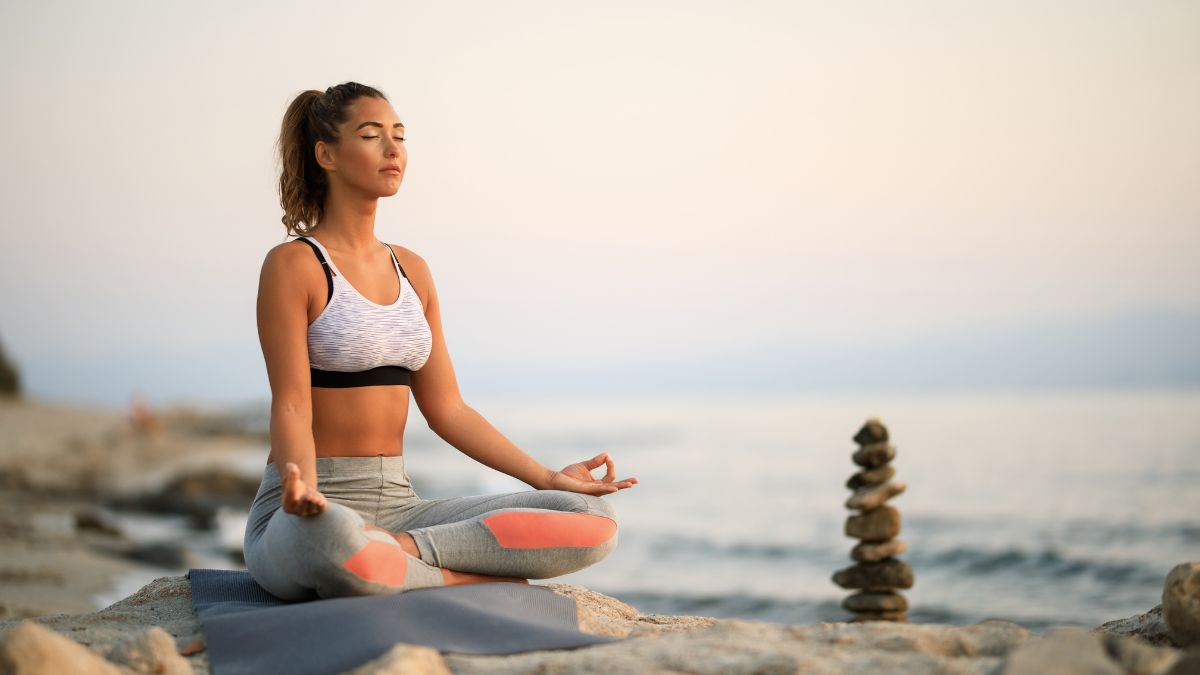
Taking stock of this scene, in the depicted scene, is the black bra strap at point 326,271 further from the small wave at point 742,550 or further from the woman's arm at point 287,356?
the small wave at point 742,550

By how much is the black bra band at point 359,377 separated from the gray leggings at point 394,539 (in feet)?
0.93

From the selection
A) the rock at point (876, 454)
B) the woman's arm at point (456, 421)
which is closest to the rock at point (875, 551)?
the rock at point (876, 454)

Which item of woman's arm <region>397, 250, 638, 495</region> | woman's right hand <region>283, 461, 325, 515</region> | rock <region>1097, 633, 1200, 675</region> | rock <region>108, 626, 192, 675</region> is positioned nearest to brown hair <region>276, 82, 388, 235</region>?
woman's arm <region>397, 250, 638, 495</region>

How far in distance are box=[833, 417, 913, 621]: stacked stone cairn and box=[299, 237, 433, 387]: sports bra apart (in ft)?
11.6

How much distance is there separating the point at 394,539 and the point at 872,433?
12.8 feet

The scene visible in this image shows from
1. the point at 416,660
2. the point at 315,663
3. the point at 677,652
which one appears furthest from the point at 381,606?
the point at 677,652

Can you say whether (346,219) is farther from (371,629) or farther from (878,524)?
(878,524)

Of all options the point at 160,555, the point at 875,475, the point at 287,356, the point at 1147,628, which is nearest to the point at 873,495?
the point at 875,475

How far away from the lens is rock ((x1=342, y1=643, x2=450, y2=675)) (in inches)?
110

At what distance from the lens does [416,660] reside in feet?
9.51

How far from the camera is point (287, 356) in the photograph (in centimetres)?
387

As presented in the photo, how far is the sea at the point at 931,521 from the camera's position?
1113 cm

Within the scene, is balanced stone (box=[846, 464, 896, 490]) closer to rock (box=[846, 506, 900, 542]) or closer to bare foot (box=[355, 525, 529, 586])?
rock (box=[846, 506, 900, 542])

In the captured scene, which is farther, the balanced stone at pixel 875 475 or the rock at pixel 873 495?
the balanced stone at pixel 875 475
